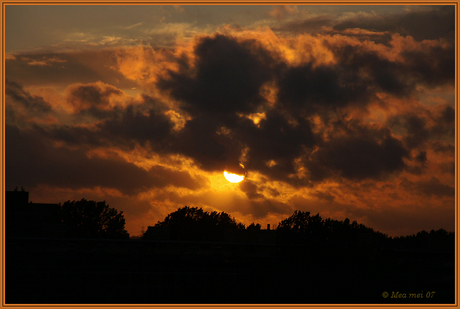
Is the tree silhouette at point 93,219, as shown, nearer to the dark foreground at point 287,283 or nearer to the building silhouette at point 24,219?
the building silhouette at point 24,219

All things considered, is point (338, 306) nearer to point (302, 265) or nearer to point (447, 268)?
point (302, 265)

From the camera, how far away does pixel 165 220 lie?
167m

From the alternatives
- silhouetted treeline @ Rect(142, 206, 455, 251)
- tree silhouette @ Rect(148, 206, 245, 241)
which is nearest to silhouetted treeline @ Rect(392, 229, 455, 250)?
silhouetted treeline @ Rect(142, 206, 455, 251)

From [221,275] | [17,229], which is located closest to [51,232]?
[17,229]

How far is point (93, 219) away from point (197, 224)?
110 ft

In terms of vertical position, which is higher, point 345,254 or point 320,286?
point 345,254

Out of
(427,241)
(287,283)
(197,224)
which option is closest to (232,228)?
(197,224)

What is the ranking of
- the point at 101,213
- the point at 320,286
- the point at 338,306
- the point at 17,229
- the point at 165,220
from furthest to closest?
1. the point at 165,220
2. the point at 101,213
3. the point at 17,229
4. the point at 320,286
5. the point at 338,306

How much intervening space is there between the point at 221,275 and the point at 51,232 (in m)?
57.4

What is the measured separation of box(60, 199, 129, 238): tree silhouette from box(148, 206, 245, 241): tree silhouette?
16.2 m

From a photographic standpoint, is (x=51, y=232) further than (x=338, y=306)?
Yes

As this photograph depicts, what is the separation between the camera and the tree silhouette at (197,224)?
5935 inches

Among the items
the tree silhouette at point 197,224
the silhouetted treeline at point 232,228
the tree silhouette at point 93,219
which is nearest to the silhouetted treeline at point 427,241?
the silhouetted treeline at point 232,228

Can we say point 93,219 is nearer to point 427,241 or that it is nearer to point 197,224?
point 197,224
